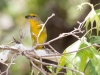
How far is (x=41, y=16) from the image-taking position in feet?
15.8

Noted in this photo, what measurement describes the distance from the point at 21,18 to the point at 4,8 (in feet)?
1.22

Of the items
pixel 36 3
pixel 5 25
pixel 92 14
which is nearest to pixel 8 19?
pixel 5 25

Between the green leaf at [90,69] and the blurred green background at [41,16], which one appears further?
the blurred green background at [41,16]

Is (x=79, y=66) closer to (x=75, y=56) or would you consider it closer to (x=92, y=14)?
(x=75, y=56)

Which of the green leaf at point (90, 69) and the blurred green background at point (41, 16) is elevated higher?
the blurred green background at point (41, 16)

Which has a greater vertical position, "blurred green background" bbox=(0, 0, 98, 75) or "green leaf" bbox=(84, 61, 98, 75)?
"blurred green background" bbox=(0, 0, 98, 75)

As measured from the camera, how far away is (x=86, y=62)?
1.34m

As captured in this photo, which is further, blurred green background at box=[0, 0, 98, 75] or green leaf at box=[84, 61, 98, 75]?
blurred green background at box=[0, 0, 98, 75]

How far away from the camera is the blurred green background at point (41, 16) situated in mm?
4668

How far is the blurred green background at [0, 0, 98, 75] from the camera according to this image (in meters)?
4.67

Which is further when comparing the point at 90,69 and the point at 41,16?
the point at 41,16

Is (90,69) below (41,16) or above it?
below

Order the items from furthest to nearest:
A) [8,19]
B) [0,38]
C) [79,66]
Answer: [8,19], [0,38], [79,66]

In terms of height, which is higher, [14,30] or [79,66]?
[14,30]
